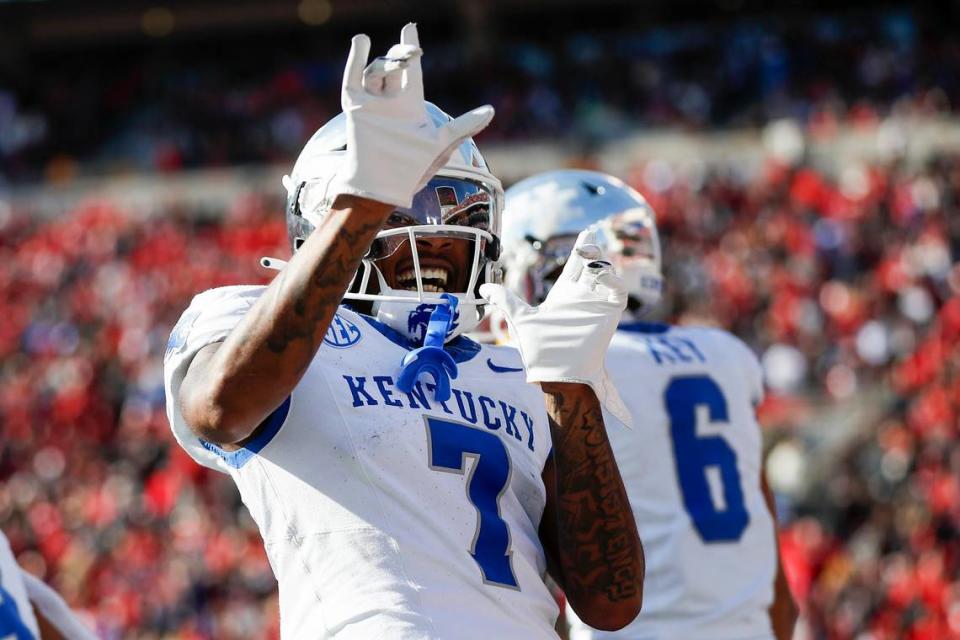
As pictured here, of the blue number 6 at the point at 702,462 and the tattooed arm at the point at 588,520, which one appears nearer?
the tattooed arm at the point at 588,520

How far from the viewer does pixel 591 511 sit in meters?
2.49

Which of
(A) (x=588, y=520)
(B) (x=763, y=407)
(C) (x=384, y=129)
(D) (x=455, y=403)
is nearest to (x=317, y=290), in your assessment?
(C) (x=384, y=129)

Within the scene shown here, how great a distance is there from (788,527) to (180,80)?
16.1m

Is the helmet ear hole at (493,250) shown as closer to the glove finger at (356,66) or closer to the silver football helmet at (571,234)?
the glove finger at (356,66)

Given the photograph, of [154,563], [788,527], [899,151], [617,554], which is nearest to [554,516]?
[617,554]

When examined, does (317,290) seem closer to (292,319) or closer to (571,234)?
(292,319)

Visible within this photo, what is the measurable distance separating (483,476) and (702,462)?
1574mm

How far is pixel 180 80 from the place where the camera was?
944 inches

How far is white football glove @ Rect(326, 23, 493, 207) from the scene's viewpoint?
2.05m

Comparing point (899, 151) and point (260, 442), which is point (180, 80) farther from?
point (260, 442)

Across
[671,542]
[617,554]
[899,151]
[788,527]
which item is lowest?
[788,527]

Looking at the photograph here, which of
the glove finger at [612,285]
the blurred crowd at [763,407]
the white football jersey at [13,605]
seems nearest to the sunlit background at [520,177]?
the blurred crowd at [763,407]

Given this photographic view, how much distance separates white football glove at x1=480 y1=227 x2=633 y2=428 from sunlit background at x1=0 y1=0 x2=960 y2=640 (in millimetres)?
7234

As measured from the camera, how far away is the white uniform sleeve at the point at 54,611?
332 cm
